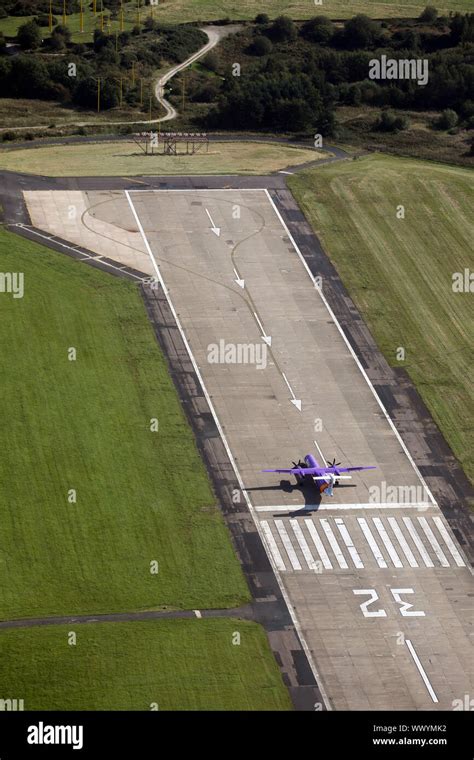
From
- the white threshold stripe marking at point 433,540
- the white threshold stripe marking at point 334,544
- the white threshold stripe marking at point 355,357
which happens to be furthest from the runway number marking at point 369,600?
the white threshold stripe marking at point 355,357

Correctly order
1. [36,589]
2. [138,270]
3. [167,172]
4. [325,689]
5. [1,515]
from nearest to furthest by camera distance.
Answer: [325,689] → [36,589] → [1,515] → [138,270] → [167,172]

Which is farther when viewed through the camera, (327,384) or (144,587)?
(327,384)

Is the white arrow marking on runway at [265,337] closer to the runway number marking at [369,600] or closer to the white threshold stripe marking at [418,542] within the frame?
the white threshold stripe marking at [418,542]

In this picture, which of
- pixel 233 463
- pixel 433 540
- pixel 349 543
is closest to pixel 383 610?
pixel 349 543

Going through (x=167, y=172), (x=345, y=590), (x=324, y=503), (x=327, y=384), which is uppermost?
(x=167, y=172)

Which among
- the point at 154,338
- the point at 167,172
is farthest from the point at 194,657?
the point at 167,172
